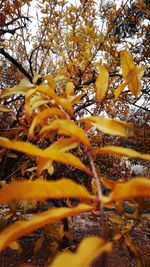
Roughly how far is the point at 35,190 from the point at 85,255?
8 centimetres

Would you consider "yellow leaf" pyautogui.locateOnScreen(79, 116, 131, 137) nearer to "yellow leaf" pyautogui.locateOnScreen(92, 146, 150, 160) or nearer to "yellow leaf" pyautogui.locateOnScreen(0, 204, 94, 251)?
"yellow leaf" pyautogui.locateOnScreen(92, 146, 150, 160)

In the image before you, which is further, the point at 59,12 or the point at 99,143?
the point at 99,143

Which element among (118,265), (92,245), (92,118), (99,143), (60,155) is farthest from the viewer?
(99,143)

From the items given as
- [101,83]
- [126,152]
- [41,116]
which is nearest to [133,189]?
[126,152]

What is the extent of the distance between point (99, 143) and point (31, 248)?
1.61 meters

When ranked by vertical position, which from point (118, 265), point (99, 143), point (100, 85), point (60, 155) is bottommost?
point (118, 265)

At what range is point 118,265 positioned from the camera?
3154mm

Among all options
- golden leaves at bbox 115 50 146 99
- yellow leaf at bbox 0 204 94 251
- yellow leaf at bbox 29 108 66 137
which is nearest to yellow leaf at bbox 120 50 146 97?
golden leaves at bbox 115 50 146 99

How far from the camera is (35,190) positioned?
11.5 inches

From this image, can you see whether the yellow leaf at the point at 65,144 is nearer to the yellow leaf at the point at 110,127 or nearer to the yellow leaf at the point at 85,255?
the yellow leaf at the point at 110,127

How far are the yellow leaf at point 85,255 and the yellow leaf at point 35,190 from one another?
0.06 m

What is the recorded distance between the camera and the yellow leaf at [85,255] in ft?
0.74

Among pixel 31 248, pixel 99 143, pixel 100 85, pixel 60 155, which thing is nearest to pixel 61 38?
pixel 99 143

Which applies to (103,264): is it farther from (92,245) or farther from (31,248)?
(31,248)
